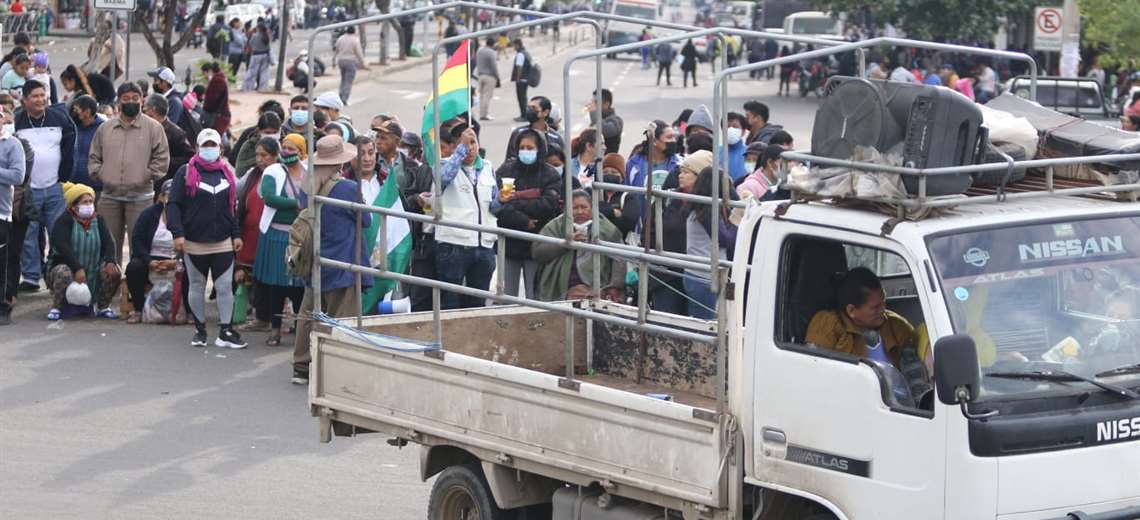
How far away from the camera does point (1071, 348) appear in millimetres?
5984

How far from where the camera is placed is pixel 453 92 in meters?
9.13

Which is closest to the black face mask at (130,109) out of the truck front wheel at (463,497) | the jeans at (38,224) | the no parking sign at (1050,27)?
the jeans at (38,224)

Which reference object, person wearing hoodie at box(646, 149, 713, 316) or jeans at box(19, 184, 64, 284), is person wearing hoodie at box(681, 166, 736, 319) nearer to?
person wearing hoodie at box(646, 149, 713, 316)

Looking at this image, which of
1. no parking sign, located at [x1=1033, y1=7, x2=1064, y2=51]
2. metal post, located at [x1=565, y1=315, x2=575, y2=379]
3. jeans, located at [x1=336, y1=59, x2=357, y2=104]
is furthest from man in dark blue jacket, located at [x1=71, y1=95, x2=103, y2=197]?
no parking sign, located at [x1=1033, y1=7, x2=1064, y2=51]

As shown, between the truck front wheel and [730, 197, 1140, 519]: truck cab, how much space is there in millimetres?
1730

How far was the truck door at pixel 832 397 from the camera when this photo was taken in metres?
5.90

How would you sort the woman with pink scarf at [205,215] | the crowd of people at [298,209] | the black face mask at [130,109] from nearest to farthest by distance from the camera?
the crowd of people at [298,209], the woman with pink scarf at [205,215], the black face mask at [130,109]

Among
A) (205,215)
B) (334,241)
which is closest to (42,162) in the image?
(205,215)

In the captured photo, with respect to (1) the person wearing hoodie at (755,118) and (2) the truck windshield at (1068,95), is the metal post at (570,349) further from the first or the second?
(2) the truck windshield at (1068,95)

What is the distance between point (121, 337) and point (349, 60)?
20970 millimetres

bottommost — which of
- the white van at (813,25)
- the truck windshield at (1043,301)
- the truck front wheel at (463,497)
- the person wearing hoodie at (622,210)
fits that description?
the truck front wheel at (463,497)

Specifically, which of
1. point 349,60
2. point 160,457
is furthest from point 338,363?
point 349,60

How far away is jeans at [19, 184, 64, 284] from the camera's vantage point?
14320 mm

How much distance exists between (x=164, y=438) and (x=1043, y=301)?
6414mm
